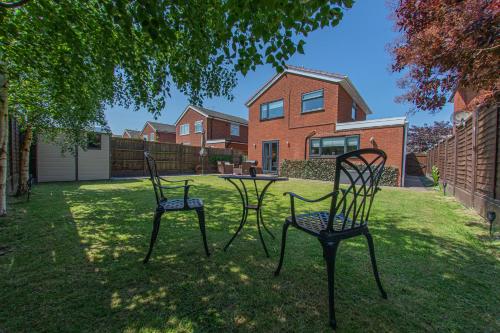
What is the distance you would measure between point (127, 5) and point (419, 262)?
4361mm

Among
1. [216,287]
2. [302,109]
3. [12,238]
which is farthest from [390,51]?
[302,109]

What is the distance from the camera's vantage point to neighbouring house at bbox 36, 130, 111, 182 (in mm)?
8906

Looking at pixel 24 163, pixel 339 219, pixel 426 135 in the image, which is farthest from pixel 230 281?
pixel 426 135

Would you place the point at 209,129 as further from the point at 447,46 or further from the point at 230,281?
the point at 230,281

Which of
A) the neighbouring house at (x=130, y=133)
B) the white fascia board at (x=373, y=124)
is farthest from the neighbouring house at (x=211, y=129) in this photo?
the neighbouring house at (x=130, y=133)

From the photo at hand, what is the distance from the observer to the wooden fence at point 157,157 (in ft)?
39.8

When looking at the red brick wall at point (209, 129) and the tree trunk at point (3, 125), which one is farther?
the red brick wall at point (209, 129)

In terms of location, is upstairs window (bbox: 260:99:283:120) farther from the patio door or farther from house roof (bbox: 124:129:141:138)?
house roof (bbox: 124:129:141:138)

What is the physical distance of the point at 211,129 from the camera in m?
21.6

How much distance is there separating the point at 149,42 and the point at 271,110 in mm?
11877

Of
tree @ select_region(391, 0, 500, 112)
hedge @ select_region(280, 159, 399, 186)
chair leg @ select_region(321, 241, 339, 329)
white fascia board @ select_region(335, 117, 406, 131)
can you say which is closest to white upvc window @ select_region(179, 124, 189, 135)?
hedge @ select_region(280, 159, 399, 186)

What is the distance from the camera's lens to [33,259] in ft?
7.82

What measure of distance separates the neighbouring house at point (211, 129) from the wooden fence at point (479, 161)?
647 inches

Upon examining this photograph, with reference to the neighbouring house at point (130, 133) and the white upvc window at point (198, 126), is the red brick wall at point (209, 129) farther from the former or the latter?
the neighbouring house at point (130, 133)
